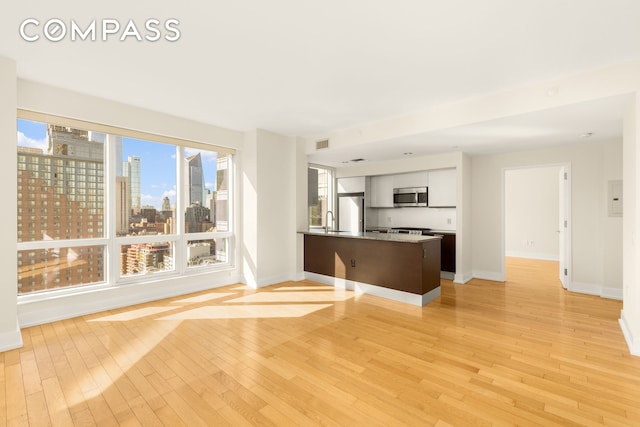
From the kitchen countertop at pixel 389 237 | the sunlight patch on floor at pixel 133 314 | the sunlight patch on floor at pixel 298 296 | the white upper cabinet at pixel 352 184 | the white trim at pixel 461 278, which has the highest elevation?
the white upper cabinet at pixel 352 184

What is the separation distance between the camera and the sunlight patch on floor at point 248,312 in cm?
382

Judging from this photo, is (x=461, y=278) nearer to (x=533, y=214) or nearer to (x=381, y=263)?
(x=381, y=263)

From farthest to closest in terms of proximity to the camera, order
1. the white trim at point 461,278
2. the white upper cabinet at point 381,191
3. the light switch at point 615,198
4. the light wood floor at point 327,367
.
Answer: the white upper cabinet at point 381,191 < the white trim at point 461,278 < the light switch at point 615,198 < the light wood floor at point 327,367

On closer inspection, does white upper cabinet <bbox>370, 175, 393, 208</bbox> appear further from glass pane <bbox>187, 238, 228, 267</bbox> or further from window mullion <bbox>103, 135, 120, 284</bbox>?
window mullion <bbox>103, 135, 120, 284</bbox>

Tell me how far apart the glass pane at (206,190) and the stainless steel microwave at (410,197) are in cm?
373

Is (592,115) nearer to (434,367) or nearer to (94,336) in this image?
(434,367)

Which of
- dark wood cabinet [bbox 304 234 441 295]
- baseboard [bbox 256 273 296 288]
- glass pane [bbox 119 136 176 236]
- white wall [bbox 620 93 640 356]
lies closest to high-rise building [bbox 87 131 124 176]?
glass pane [bbox 119 136 176 236]

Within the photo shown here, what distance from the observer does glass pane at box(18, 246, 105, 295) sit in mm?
3573

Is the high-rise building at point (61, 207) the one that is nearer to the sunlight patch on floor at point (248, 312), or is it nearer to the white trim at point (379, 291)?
the sunlight patch on floor at point (248, 312)

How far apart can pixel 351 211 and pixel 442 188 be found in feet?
7.29

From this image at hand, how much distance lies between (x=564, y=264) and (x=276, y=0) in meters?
6.07

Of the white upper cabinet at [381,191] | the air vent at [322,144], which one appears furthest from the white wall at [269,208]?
the white upper cabinet at [381,191]

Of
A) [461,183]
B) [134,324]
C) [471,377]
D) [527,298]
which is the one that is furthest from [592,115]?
[134,324]

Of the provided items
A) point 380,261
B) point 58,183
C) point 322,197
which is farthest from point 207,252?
point 322,197
